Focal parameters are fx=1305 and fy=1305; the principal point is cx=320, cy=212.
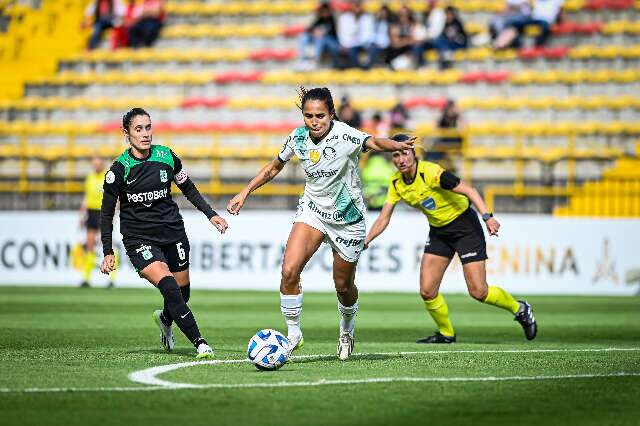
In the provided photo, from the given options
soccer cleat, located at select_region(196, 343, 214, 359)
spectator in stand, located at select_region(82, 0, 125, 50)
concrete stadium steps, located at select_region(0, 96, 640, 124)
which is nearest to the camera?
soccer cleat, located at select_region(196, 343, 214, 359)

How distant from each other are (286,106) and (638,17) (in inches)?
322

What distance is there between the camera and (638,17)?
96.4ft

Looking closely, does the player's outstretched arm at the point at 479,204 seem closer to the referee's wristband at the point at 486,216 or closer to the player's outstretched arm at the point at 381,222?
the referee's wristband at the point at 486,216

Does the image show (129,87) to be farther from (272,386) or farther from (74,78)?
(272,386)

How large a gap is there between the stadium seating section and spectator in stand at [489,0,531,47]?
0.40 meters

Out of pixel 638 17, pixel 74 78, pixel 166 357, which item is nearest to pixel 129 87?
pixel 74 78

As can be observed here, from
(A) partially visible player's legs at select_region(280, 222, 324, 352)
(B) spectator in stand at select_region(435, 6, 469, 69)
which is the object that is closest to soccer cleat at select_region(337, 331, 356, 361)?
(A) partially visible player's legs at select_region(280, 222, 324, 352)

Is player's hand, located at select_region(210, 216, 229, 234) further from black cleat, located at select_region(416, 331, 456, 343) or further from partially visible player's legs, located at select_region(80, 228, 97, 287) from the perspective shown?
partially visible player's legs, located at select_region(80, 228, 97, 287)

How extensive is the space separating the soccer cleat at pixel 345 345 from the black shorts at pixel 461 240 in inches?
122

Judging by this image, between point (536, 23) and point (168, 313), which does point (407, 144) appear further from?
point (536, 23)

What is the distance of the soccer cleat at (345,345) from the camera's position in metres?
10.9

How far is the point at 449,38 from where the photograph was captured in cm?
2925

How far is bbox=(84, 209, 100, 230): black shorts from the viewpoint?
24.1m

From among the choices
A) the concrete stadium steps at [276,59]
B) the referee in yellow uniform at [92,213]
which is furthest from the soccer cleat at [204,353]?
the concrete stadium steps at [276,59]
